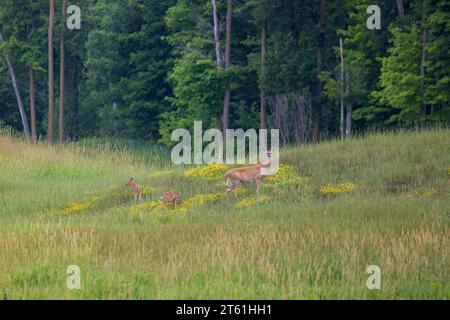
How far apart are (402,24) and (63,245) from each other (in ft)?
77.6

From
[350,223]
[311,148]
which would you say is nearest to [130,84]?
[311,148]

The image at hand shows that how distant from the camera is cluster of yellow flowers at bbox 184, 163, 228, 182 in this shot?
90.0 ft

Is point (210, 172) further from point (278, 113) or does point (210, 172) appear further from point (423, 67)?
point (278, 113)

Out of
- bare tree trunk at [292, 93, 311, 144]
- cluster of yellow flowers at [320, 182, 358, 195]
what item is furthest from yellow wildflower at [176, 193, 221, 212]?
bare tree trunk at [292, 93, 311, 144]

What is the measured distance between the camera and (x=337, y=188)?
2427 centimetres

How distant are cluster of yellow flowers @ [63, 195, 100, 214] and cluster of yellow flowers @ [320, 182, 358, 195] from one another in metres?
7.10

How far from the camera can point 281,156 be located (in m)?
28.8

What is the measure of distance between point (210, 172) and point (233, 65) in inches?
706

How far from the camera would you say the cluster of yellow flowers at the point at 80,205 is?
25.7 metres

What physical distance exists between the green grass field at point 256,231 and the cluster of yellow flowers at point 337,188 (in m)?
0.06

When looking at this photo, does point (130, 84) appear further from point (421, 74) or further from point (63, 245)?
point (63, 245)

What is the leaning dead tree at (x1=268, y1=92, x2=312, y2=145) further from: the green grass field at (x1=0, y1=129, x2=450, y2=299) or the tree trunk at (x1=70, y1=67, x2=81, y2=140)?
the tree trunk at (x1=70, y1=67, x2=81, y2=140)

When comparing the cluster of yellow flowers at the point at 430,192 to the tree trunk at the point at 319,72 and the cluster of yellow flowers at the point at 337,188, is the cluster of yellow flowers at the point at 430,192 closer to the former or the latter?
the cluster of yellow flowers at the point at 337,188
